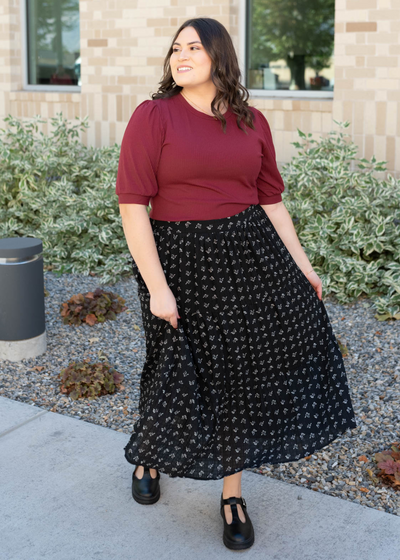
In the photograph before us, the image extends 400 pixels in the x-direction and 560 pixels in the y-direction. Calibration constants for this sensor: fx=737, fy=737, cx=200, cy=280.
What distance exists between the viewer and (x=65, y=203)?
646 centimetres

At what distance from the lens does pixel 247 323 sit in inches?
98.3

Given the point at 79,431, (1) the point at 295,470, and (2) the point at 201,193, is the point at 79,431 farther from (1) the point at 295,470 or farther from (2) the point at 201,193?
(2) the point at 201,193

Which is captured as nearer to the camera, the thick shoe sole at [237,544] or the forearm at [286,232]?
the thick shoe sole at [237,544]

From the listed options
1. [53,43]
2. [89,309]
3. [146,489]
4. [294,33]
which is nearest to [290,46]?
[294,33]

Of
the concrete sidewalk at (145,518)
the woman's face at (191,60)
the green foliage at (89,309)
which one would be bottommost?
the concrete sidewalk at (145,518)

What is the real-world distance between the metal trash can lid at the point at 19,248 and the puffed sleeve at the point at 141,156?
6.21 feet

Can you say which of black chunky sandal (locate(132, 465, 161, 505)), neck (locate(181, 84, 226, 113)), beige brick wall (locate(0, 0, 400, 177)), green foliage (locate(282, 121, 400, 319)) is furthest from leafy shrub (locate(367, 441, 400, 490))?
beige brick wall (locate(0, 0, 400, 177))

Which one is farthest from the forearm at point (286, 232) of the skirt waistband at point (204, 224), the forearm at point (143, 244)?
the forearm at point (143, 244)

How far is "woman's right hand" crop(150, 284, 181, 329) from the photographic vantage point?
238 cm

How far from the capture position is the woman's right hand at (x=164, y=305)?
2385 millimetres

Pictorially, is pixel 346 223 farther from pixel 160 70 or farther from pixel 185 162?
pixel 185 162

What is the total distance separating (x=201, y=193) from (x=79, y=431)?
5.00ft

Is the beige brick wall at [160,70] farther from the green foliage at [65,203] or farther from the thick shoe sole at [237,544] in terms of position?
the thick shoe sole at [237,544]

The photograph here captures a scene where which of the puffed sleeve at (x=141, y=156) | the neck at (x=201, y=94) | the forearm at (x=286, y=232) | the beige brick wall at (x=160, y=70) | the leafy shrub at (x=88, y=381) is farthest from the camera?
the beige brick wall at (x=160, y=70)
